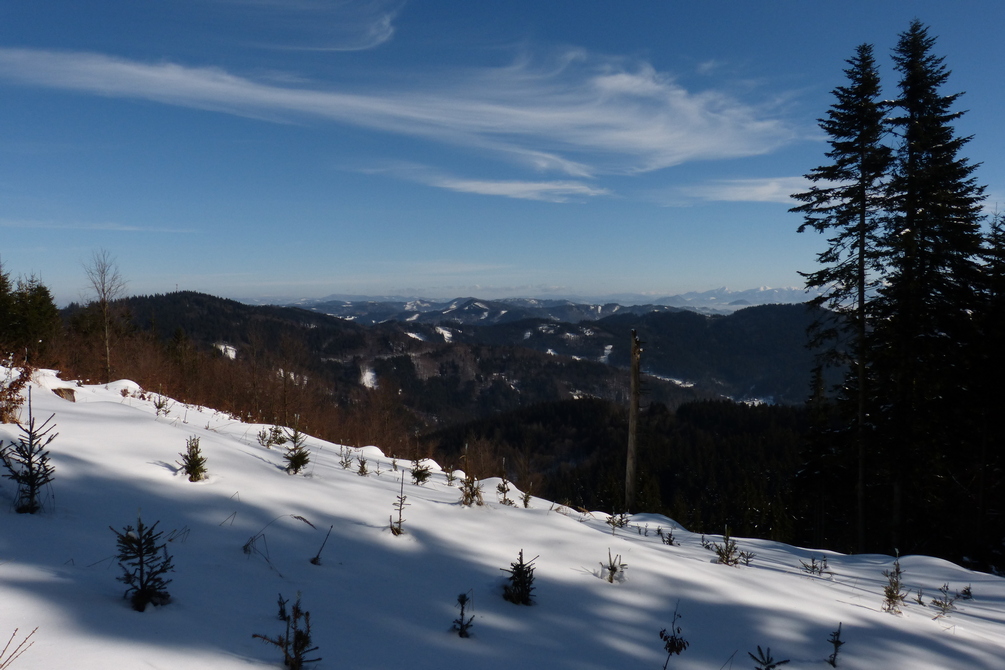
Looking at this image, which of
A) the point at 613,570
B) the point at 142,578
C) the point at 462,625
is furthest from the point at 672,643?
the point at 142,578

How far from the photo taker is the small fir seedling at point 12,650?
69.9 inches

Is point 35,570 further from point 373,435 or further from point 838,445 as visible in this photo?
point 373,435

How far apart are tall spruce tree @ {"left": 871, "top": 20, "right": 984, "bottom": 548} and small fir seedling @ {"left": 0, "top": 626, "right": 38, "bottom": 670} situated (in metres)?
18.2

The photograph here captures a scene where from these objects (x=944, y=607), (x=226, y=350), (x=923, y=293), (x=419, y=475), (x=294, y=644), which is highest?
(x=923, y=293)

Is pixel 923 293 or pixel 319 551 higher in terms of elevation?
pixel 923 293

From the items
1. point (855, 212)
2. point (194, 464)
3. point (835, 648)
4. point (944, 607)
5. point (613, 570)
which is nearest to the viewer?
point (835, 648)

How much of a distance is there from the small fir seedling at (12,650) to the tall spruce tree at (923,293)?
18230 mm

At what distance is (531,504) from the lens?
243 inches

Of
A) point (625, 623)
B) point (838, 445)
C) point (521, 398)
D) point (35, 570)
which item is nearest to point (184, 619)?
point (35, 570)

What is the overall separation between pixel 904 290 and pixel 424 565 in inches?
660

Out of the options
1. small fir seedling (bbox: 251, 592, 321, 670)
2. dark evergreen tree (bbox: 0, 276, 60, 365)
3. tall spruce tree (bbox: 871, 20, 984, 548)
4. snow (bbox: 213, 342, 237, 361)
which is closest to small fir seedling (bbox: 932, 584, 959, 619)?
small fir seedling (bbox: 251, 592, 321, 670)

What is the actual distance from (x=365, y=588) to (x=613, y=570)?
6.05ft

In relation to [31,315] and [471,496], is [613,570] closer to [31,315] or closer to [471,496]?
[471,496]

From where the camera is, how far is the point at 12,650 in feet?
6.11
